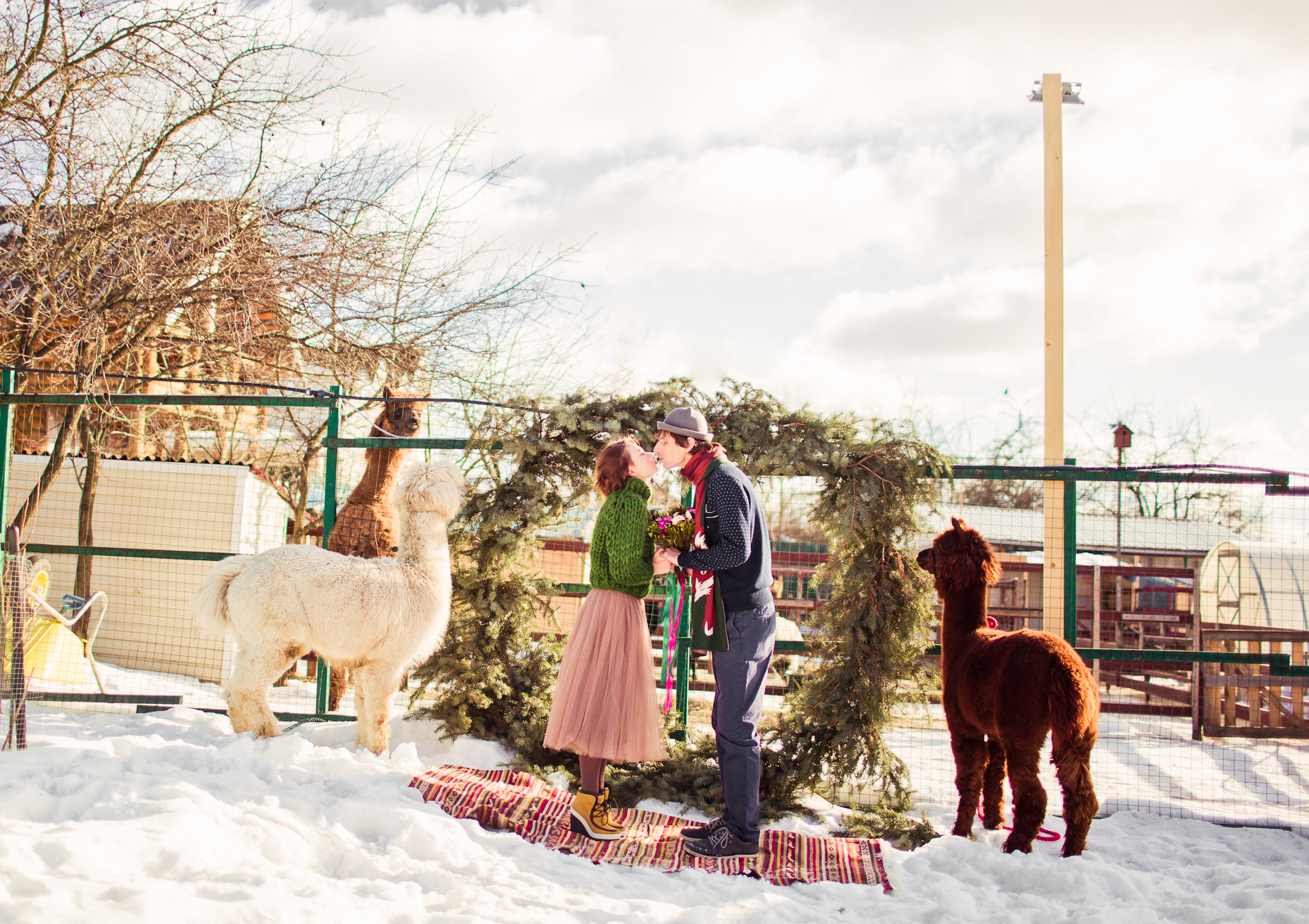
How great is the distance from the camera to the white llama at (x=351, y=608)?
4.57 meters

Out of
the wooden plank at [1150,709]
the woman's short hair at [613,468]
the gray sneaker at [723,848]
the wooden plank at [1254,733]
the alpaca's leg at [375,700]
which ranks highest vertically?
the woman's short hair at [613,468]

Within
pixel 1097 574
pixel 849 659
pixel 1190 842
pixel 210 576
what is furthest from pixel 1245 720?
pixel 210 576

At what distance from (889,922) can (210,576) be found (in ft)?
13.0

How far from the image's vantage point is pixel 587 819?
3.93 m

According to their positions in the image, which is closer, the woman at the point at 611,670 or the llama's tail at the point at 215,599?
the woman at the point at 611,670

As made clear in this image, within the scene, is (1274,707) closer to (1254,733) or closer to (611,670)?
(1254,733)

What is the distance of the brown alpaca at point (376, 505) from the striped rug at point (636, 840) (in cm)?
290

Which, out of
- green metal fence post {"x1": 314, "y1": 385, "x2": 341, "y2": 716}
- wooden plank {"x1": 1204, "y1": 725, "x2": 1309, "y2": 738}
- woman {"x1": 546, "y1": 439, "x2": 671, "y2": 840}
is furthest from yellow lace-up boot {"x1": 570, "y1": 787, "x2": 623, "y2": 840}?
wooden plank {"x1": 1204, "y1": 725, "x2": 1309, "y2": 738}

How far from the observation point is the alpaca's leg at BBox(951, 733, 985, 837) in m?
4.34

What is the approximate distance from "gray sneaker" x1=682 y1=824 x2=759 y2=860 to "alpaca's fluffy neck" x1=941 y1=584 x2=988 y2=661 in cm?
151

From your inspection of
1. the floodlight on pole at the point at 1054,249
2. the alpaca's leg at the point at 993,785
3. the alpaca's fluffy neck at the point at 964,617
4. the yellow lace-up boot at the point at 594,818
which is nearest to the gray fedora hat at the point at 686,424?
the alpaca's fluffy neck at the point at 964,617

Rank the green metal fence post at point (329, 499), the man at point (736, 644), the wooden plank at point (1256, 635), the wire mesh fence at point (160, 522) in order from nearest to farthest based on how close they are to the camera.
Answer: the man at point (736, 644), the green metal fence post at point (329, 499), the wire mesh fence at point (160, 522), the wooden plank at point (1256, 635)

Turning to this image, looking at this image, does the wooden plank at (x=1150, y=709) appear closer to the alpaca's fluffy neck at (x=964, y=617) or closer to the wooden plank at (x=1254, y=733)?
the wooden plank at (x=1254, y=733)

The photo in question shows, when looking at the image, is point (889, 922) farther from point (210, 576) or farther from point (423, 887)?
point (210, 576)
